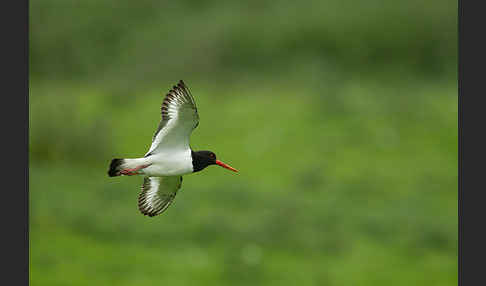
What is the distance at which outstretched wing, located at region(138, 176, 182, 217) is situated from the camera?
564cm

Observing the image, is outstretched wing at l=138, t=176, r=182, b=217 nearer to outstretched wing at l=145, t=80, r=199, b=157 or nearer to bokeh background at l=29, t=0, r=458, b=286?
outstretched wing at l=145, t=80, r=199, b=157

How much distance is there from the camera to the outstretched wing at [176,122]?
4969mm

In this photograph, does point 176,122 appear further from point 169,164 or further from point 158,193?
point 158,193

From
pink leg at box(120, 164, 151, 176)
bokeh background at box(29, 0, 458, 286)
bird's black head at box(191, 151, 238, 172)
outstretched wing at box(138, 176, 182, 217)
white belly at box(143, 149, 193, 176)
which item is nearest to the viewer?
pink leg at box(120, 164, 151, 176)

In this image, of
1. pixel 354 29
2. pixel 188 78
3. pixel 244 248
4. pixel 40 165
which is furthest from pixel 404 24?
pixel 40 165

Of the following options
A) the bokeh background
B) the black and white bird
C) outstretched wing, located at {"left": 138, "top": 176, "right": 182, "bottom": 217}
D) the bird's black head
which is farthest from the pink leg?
the bokeh background

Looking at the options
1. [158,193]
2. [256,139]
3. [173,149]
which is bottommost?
[158,193]

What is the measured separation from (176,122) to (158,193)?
0.95 meters

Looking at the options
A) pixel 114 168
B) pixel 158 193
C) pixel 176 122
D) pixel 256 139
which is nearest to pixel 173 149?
pixel 176 122

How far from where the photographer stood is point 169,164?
15.8ft

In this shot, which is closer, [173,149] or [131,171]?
[131,171]

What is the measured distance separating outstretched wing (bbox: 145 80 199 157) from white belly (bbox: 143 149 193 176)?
87 millimetres

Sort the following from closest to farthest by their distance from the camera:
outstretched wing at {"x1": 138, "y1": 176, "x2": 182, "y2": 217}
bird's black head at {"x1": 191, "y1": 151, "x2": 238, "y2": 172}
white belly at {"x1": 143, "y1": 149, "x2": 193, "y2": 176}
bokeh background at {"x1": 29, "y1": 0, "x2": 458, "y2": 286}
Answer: white belly at {"x1": 143, "y1": 149, "x2": 193, "y2": 176} → bird's black head at {"x1": 191, "y1": 151, "x2": 238, "y2": 172} → outstretched wing at {"x1": 138, "y1": 176, "x2": 182, "y2": 217} → bokeh background at {"x1": 29, "y1": 0, "x2": 458, "y2": 286}

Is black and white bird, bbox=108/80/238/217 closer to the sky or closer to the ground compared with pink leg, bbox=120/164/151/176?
closer to the sky
